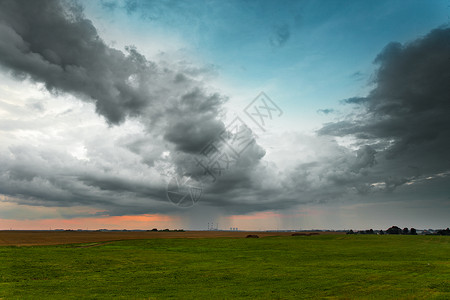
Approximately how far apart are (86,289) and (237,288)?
1486 centimetres

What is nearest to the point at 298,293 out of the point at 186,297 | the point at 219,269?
the point at 186,297

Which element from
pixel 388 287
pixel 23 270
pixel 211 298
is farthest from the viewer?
pixel 23 270

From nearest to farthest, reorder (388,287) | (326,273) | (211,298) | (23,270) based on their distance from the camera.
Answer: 1. (211,298)
2. (388,287)
3. (326,273)
4. (23,270)

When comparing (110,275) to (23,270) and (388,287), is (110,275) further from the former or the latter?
(388,287)

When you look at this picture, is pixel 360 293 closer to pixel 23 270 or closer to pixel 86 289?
pixel 86 289

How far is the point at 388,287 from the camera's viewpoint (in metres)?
28.3

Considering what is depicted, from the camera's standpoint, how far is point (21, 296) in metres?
25.8

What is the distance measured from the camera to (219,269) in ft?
135

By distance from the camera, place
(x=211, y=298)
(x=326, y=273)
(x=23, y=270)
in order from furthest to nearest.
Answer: (x=23, y=270), (x=326, y=273), (x=211, y=298)

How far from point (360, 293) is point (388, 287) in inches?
174

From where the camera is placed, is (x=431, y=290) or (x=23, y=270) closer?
(x=431, y=290)

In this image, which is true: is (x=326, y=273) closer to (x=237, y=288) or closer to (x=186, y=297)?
(x=237, y=288)

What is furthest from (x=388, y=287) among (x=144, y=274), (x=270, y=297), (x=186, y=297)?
(x=144, y=274)

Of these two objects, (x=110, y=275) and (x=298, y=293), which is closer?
(x=298, y=293)
